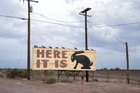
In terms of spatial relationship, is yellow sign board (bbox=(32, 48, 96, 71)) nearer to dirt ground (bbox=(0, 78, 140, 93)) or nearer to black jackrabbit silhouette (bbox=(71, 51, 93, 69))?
black jackrabbit silhouette (bbox=(71, 51, 93, 69))

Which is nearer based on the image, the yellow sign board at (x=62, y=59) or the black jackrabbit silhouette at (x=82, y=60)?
the yellow sign board at (x=62, y=59)

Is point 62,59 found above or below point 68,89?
above

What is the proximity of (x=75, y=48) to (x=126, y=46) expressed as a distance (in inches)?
265

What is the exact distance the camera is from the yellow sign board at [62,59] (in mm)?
38812

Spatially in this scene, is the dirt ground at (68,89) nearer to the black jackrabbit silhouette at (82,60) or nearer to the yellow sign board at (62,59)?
the yellow sign board at (62,59)

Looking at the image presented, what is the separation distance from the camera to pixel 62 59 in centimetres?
4062

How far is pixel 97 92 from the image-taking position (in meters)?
24.2

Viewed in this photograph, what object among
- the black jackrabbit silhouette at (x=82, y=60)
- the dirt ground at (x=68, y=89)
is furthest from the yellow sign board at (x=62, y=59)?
the dirt ground at (x=68, y=89)

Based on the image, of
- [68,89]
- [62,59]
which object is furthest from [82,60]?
[68,89]

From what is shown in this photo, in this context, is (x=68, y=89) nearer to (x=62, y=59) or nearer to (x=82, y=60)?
(x=62, y=59)

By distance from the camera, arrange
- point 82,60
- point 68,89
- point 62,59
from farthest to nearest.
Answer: point 82,60 < point 62,59 < point 68,89

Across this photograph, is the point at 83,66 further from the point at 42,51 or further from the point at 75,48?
the point at 42,51

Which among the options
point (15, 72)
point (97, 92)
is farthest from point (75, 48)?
point (97, 92)

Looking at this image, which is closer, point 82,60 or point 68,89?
point 68,89
